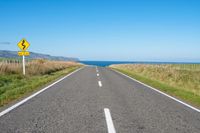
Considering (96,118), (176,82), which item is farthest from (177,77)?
(96,118)

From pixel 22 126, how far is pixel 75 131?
127 cm

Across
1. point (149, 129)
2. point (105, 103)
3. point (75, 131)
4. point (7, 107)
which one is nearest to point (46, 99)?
point (7, 107)

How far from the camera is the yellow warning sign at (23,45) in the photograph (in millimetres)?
18858

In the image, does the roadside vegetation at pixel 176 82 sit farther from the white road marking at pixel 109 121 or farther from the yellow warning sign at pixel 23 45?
the yellow warning sign at pixel 23 45

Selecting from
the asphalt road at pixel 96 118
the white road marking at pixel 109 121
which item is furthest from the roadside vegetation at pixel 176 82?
the white road marking at pixel 109 121

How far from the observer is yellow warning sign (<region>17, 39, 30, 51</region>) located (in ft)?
61.9

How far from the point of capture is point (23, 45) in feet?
62.1

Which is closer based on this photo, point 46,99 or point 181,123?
point 181,123

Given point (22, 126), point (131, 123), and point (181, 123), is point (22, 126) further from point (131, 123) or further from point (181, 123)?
point (181, 123)

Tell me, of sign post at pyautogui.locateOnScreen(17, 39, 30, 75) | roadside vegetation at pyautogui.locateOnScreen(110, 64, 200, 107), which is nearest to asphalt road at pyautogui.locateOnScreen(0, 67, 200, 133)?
roadside vegetation at pyautogui.locateOnScreen(110, 64, 200, 107)

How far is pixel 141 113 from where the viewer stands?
21.9ft

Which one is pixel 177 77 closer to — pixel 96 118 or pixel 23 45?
pixel 23 45

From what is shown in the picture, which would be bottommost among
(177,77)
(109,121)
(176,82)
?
(176,82)

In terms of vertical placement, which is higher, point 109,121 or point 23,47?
point 23,47
